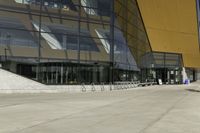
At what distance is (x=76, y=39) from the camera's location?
1515 inches

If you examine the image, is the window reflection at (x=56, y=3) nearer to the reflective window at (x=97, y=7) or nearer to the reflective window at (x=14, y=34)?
the reflective window at (x=97, y=7)

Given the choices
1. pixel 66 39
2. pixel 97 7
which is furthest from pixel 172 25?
pixel 66 39

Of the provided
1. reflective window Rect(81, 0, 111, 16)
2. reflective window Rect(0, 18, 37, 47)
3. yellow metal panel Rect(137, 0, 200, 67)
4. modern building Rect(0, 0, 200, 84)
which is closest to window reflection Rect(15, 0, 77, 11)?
modern building Rect(0, 0, 200, 84)

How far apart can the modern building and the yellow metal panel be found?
0.26 metres

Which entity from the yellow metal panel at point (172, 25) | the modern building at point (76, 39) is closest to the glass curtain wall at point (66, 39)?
the modern building at point (76, 39)

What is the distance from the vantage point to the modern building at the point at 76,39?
33.5 meters

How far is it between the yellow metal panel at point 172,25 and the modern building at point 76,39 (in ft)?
0.85

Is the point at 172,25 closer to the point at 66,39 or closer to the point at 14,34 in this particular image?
the point at 66,39

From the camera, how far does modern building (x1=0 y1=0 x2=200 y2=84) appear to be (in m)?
33.5

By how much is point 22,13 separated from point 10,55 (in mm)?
4003

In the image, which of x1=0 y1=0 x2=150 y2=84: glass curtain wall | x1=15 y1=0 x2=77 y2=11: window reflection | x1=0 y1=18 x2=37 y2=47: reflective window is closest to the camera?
x1=0 y1=18 x2=37 y2=47: reflective window

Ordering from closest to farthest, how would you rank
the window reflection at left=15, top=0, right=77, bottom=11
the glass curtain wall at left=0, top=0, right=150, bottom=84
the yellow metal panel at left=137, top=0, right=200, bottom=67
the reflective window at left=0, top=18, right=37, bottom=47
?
the reflective window at left=0, top=18, right=37, bottom=47 → the glass curtain wall at left=0, top=0, right=150, bottom=84 → the window reflection at left=15, top=0, right=77, bottom=11 → the yellow metal panel at left=137, top=0, right=200, bottom=67

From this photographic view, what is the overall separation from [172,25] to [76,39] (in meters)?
28.9

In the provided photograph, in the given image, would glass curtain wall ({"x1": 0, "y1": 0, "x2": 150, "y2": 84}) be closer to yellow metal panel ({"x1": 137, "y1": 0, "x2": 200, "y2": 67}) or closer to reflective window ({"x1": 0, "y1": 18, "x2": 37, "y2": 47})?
reflective window ({"x1": 0, "y1": 18, "x2": 37, "y2": 47})
